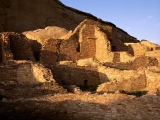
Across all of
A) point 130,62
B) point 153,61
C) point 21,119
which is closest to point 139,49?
point 153,61

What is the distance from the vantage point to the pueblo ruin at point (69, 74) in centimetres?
747

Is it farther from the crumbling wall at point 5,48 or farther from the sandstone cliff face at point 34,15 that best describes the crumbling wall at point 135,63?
the sandstone cliff face at point 34,15

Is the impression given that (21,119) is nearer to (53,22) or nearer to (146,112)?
(146,112)

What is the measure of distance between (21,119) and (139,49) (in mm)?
18248

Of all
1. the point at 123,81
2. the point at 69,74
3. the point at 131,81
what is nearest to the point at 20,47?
the point at 69,74

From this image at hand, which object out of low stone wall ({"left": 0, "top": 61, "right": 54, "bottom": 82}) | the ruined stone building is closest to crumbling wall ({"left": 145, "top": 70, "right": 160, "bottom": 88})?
the ruined stone building

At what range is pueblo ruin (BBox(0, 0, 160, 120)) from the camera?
7.47 metres

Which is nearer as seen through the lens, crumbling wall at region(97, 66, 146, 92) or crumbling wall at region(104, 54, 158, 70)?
crumbling wall at region(97, 66, 146, 92)

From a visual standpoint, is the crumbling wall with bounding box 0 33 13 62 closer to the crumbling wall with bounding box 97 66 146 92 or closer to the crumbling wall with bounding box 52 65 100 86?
the crumbling wall with bounding box 52 65 100 86

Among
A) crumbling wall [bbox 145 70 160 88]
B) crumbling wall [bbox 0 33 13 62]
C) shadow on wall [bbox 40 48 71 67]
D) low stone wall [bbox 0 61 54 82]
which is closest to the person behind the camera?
low stone wall [bbox 0 61 54 82]

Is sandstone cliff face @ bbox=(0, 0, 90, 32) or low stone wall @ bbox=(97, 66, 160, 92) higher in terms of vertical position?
sandstone cliff face @ bbox=(0, 0, 90, 32)

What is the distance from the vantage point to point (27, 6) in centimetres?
3159

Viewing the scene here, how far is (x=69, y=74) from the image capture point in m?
14.9

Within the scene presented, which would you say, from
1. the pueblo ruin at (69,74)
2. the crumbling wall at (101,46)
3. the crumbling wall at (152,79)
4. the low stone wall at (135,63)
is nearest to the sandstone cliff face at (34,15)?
the pueblo ruin at (69,74)
